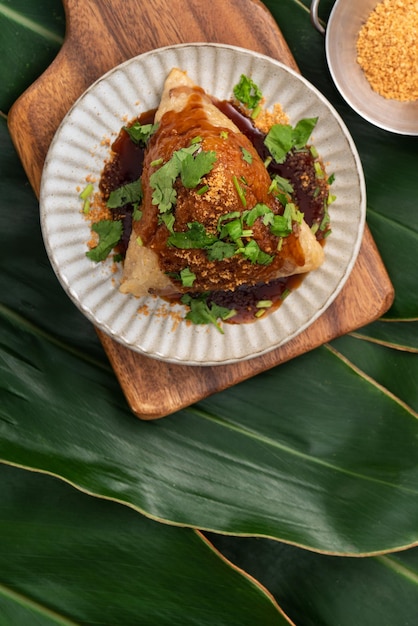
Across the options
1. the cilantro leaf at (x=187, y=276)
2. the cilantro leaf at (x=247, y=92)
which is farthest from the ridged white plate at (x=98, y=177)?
the cilantro leaf at (x=187, y=276)

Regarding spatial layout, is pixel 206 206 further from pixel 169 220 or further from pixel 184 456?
pixel 184 456

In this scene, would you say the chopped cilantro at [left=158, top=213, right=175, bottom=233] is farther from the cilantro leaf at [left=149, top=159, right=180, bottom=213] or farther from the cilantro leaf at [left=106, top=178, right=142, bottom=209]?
the cilantro leaf at [left=106, top=178, right=142, bottom=209]

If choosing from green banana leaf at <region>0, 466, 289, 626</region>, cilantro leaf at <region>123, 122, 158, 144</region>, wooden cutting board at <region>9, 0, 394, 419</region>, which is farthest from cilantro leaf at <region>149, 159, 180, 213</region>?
green banana leaf at <region>0, 466, 289, 626</region>

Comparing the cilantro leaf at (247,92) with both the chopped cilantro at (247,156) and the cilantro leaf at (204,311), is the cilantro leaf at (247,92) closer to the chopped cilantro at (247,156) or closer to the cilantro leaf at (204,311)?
the chopped cilantro at (247,156)

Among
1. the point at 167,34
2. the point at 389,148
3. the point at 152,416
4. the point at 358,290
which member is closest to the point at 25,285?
the point at 152,416

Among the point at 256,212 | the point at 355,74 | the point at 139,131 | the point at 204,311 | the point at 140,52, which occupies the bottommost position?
the point at 204,311

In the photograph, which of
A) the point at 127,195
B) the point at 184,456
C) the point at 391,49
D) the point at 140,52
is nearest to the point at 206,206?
the point at 127,195

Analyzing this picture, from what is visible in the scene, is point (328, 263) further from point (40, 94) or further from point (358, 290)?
point (40, 94)
